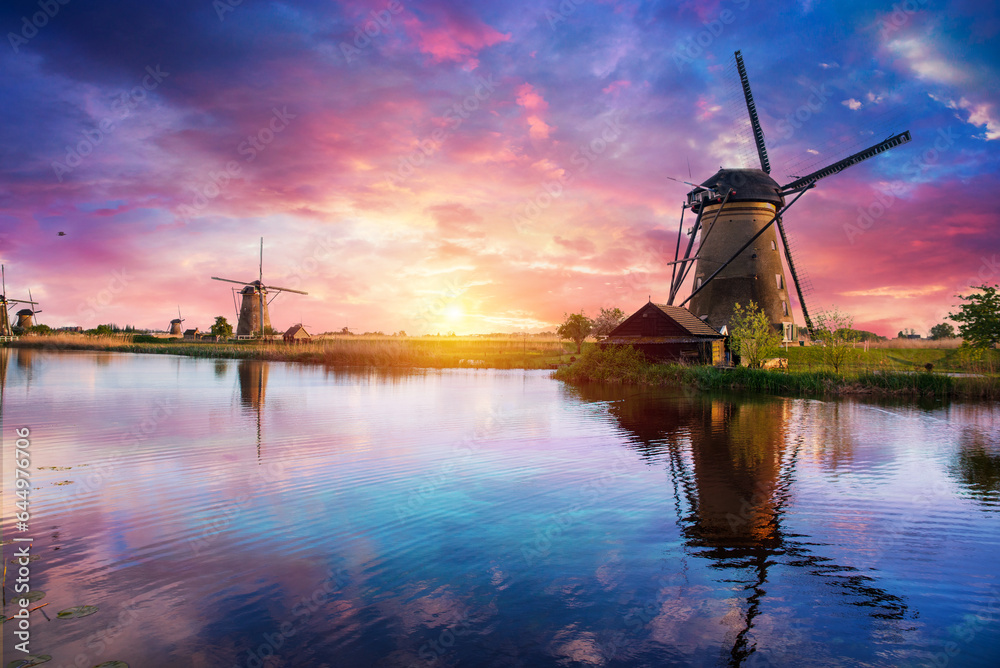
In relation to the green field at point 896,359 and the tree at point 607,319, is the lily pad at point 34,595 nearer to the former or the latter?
the green field at point 896,359

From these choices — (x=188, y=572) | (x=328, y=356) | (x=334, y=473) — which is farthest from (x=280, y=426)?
(x=328, y=356)

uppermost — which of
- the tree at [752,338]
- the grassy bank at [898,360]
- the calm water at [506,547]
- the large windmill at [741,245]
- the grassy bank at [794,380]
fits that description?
the large windmill at [741,245]

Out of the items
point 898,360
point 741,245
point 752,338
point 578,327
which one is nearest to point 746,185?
point 741,245

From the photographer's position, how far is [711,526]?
655 centimetres

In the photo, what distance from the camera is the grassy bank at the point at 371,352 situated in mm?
41875

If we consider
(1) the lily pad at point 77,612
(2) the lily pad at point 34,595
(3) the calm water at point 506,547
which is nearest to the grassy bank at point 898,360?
(3) the calm water at point 506,547

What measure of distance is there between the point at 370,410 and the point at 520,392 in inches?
348

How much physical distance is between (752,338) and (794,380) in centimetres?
585

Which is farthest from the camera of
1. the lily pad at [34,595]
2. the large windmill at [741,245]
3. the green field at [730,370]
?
the large windmill at [741,245]

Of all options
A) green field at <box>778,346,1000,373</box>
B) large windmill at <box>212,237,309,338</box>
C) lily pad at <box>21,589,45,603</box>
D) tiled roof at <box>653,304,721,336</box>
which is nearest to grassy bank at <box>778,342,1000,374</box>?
green field at <box>778,346,1000,373</box>

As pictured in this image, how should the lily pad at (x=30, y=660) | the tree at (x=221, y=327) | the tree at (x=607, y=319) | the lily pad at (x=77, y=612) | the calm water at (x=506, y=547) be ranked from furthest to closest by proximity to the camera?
the tree at (x=221, y=327) → the tree at (x=607, y=319) → the lily pad at (x=77, y=612) → the calm water at (x=506, y=547) → the lily pad at (x=30, y=660)

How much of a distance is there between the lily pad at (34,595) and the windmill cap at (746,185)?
3681 centimetres

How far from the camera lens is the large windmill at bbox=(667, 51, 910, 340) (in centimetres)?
3369

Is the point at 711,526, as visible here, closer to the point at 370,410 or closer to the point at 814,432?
the point at 814,432
